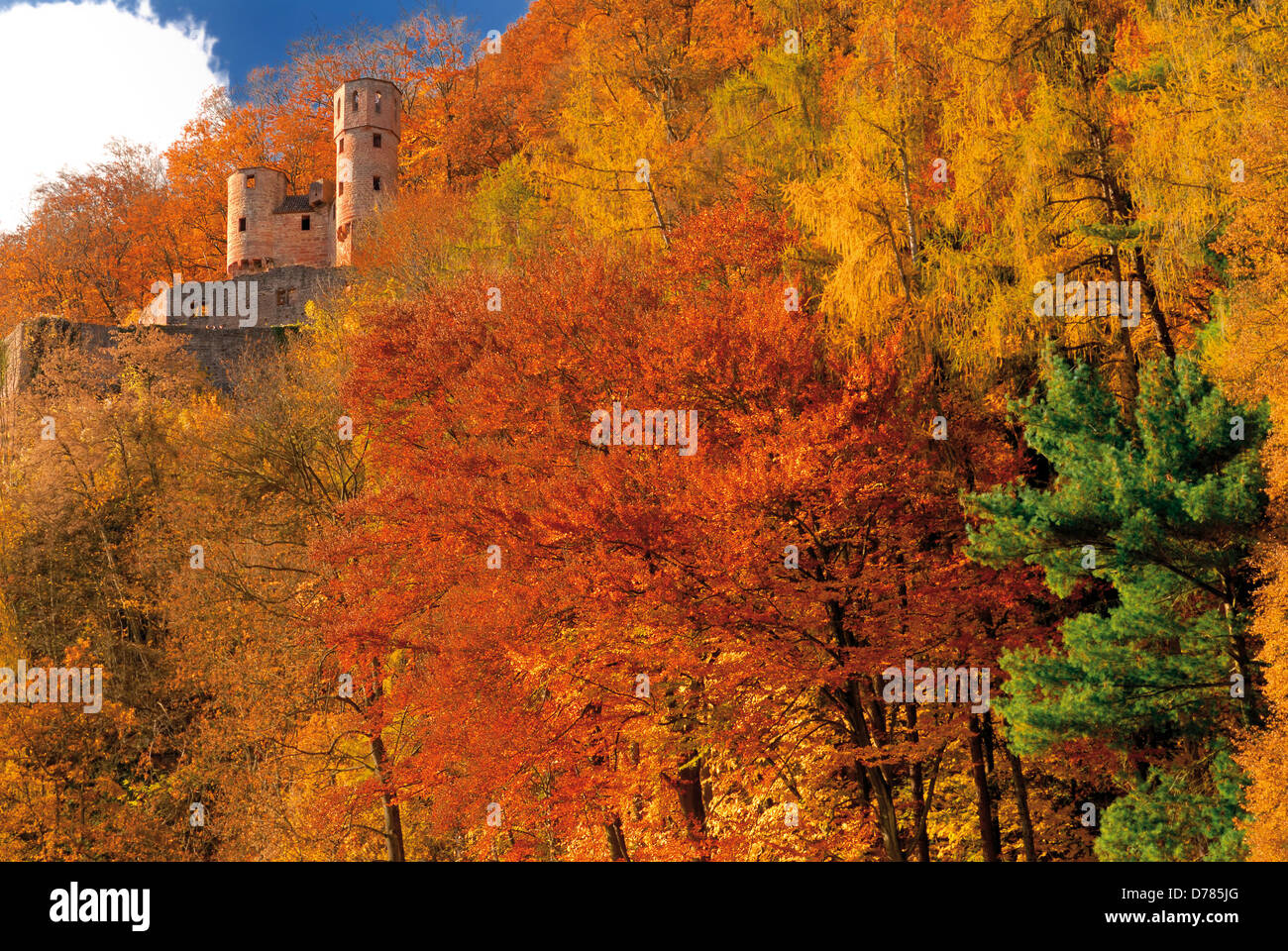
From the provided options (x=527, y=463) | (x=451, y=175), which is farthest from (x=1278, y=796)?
(x=451, y=175)

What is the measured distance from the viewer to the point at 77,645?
2522 centimetres

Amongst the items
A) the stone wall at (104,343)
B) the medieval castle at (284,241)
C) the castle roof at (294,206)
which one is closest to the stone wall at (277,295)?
the medieval castle at (284,241)

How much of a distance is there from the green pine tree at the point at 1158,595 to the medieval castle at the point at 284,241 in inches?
1183

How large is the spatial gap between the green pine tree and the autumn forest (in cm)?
5

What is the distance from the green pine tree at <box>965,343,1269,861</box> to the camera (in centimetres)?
1057

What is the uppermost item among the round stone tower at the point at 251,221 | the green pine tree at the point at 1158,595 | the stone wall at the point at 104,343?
the round stone tower at the point at 251,221

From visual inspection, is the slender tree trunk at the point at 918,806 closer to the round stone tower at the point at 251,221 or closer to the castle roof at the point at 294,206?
the round stone tower at the point at 251,221

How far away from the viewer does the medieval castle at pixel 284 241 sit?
36.1m

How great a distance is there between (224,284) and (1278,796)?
37999mm

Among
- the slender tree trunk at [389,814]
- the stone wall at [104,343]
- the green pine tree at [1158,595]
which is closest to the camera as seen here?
the green pine tree at [1158,595]

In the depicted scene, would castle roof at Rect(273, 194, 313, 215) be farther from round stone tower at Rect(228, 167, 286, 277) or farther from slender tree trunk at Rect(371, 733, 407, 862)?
slender tree trunk at Rect(371, 733, 407, 862)

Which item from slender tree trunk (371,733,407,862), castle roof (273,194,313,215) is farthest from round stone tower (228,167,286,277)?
slender tree trunk (371,733,407,862)

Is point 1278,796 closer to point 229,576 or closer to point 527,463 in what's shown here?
point 527,463

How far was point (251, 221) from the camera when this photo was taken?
4456 cm
